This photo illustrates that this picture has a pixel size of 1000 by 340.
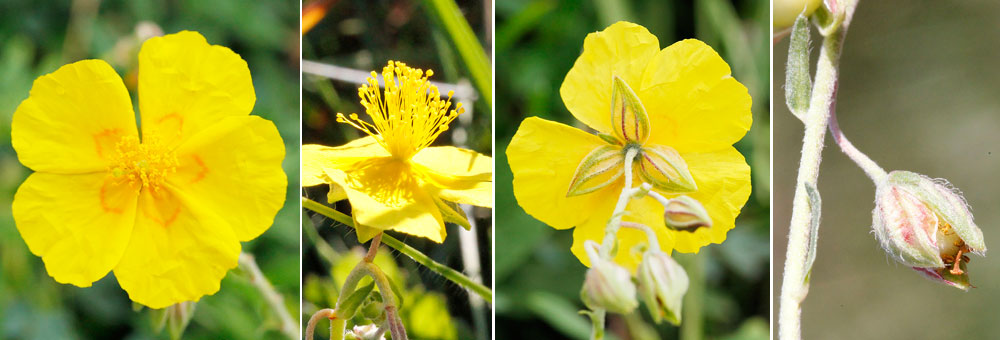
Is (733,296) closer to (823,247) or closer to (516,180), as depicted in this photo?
(823,247)

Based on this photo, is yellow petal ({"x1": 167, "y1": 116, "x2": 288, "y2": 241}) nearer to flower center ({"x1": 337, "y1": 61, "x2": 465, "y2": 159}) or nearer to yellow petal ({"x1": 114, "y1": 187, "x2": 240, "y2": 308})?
yellow petal ({"x1": 114, "y1": 187, "x2": 240, "y2": 308})

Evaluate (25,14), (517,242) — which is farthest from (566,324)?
(25,14)

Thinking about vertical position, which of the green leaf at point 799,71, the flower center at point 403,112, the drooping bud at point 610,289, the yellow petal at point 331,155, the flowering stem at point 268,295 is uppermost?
the green leaf at point 799,71

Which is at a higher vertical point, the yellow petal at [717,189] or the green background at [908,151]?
the yellow petal at [717,189]

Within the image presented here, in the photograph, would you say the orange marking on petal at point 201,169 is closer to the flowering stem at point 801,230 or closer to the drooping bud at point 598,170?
the drooping bud at point 598,170

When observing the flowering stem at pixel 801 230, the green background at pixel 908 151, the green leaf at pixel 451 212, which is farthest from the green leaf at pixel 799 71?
the green background at pixel 908 151

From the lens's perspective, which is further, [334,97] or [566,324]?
[566,324]

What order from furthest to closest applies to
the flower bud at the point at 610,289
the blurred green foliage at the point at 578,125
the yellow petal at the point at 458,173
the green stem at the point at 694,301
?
1. the green stem at the point at 694,301
2. the blurred green foliage at the point at 578,125
3. the yellow petal at the point at 458,173
4. the flower bud at the point at 610,289
